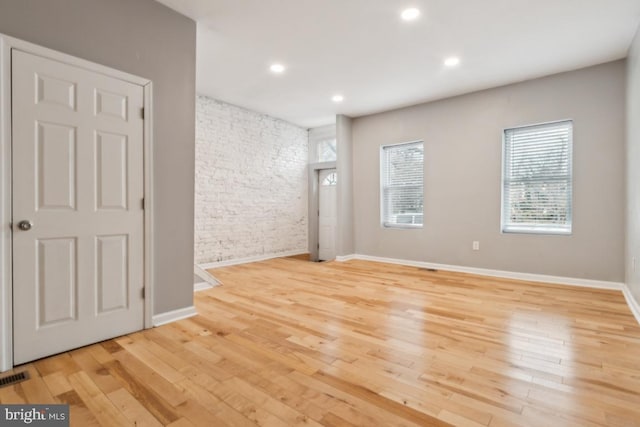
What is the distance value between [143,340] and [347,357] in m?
1.60

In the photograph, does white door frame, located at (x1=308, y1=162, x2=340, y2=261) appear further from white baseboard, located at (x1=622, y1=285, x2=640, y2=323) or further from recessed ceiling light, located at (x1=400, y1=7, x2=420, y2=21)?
white baseboard, located at (x1=622, y1=285, x2=640, y2=323)

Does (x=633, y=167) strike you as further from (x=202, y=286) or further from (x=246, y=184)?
(x=246, y=184)

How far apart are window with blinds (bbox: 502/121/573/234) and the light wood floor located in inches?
52.0

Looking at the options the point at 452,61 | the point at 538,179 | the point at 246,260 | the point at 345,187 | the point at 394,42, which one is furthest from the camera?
the point at 345,187

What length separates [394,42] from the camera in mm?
3613

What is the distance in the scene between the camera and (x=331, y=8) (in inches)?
119

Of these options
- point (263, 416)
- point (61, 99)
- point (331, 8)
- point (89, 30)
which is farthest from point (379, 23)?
point (263, 416)

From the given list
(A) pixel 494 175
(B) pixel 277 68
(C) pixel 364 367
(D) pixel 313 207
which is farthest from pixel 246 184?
(C) pixel 364 367

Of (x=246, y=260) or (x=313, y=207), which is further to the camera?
(x=313, y=207)

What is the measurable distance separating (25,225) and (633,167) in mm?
5481

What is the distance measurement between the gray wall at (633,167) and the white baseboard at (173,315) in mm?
4311

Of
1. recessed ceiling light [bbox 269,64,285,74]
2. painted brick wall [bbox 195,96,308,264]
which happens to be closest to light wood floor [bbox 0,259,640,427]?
painted brick wall [bbox 195,96,308,264]

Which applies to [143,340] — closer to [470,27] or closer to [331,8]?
[331,8]

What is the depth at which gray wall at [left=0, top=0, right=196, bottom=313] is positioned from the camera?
2414mm
